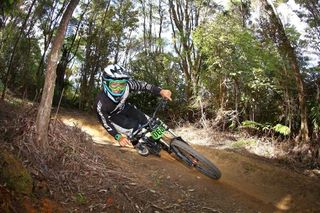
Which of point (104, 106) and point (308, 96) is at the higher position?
point (308, 96)

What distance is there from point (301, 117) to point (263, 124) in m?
1.43

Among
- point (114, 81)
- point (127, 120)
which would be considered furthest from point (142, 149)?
point (114, 81)

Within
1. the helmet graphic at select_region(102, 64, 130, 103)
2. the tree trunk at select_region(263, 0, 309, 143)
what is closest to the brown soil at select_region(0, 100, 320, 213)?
the helmet graphic at select_region(102, 64, 130, 103)

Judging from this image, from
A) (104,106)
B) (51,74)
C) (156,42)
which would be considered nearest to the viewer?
(51,74)

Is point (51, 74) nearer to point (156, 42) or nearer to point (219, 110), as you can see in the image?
point (219, 110)

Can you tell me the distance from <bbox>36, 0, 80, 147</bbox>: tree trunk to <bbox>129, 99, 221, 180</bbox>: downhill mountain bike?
6.46 ft

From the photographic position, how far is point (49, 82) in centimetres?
518

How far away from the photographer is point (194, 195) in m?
5.68

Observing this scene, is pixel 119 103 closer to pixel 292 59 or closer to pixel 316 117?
pixel 292 59

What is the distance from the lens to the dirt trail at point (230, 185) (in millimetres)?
5484

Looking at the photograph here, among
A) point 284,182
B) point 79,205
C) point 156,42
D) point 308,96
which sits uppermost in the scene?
point 156,42

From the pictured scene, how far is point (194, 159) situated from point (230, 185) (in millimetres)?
858

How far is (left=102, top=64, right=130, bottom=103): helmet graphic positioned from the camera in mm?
6430

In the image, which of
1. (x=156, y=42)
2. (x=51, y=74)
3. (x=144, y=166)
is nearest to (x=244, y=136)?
(x=144, y=166)
